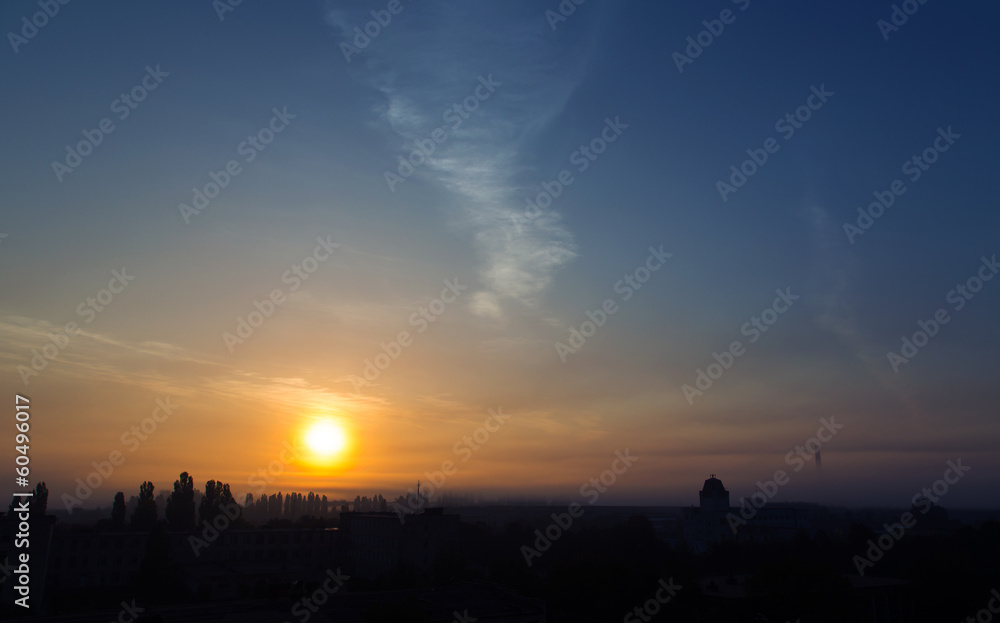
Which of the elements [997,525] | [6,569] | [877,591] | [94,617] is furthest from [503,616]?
[997,525]

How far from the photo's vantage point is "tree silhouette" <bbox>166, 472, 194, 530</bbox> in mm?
96000

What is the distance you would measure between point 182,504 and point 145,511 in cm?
662

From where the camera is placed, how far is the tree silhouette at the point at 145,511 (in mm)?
89188

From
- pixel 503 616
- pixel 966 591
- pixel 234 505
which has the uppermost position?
pixel 234 505

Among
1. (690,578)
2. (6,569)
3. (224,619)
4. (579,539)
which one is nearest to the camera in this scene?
(224,619)

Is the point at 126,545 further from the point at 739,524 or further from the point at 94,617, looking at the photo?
the point at 739,524

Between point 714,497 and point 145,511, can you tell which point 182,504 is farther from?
point 714,497

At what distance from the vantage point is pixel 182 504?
97062 mm

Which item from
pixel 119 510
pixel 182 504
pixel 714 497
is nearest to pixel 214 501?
pixel 182 504

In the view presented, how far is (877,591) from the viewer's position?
57.7 metres

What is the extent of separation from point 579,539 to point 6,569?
71.6m

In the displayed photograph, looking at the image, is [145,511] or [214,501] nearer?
[145,511]

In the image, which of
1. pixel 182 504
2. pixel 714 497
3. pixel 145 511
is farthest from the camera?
pixel 714 497

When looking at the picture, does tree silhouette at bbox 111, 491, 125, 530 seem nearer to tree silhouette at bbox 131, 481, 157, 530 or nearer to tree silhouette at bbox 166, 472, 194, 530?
tree silhouette at bbox 131, 481, 157, 530
